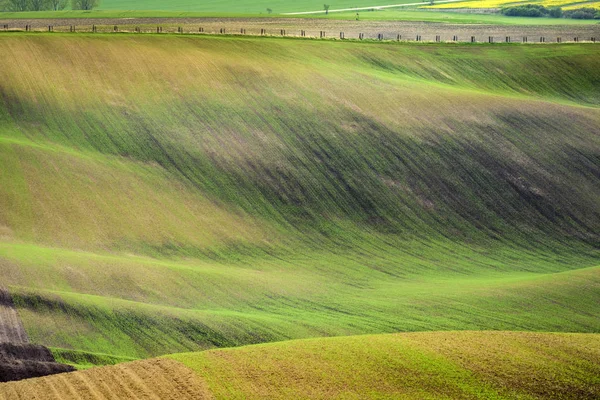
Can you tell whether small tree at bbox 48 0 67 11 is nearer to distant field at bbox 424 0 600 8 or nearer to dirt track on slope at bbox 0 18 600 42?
dirt track on slope at bbox 0 18 600 42

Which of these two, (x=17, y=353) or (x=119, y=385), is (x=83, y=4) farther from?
(x=119, y=385)

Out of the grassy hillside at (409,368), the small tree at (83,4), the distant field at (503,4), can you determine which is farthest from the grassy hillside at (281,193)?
the distant field at (503,4)

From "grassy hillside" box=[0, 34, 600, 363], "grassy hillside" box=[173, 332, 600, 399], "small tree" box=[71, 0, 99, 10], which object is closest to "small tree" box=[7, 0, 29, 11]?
"small tree" box=[71, 0, 99, 10]

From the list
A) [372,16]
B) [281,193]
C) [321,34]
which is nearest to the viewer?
[281,193]

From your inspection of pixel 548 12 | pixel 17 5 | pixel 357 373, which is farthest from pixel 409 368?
pixel 17 5

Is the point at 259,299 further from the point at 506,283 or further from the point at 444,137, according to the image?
the point at 444,137

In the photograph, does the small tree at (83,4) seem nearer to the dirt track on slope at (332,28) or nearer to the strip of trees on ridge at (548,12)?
the dirt track on slope at (332,28)

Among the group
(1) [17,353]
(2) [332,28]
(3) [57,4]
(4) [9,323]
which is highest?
(3) [57,4]
